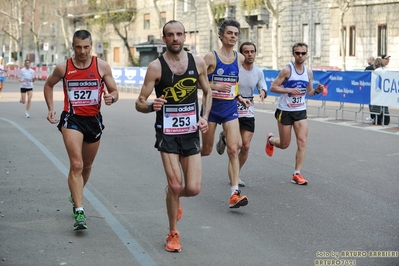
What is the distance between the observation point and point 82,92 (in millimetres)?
7645

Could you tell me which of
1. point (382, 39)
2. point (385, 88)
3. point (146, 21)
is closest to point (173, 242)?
point (385, 88)

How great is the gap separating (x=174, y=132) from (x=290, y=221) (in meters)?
1.79

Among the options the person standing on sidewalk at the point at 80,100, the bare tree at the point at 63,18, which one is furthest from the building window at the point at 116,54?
the person standing on sidewalk at the point at 80,100

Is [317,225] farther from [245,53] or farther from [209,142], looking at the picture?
[245,53]

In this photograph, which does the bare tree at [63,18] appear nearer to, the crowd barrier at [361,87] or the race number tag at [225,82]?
the crowd barrier at [361,87]

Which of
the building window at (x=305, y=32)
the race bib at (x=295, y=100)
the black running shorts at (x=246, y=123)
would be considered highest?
the building window at (x=305, y=32)

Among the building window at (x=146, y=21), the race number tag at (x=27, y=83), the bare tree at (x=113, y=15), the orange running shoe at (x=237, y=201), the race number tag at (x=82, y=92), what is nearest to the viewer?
the race number tag at (x=82, y=92)

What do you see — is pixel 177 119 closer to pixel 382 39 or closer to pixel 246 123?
pixel 246 123

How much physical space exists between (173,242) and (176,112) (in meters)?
1.12

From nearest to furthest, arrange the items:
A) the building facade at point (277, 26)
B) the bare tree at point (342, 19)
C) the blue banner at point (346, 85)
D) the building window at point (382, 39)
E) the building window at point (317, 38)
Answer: the blue banner at point (346, 85), the bare tree at point (342, 19), the building window at point (382, 39), the building facade at point (277, 26), the building window at point (317, 38)

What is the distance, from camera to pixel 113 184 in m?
10.2

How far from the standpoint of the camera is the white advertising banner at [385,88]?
62.6 ft

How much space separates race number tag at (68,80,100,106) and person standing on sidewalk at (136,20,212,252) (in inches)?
41.3

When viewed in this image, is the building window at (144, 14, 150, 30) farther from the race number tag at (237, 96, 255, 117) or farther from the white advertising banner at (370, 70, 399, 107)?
the race number tag at (237, 96, 255, 117)
